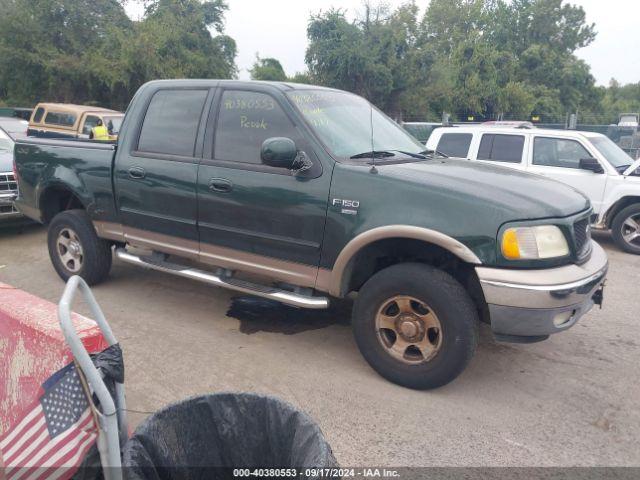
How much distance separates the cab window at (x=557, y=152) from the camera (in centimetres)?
763

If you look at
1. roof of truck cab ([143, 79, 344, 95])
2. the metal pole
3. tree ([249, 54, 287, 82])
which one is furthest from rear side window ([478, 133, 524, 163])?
tree ([249, 54, 287, 82])

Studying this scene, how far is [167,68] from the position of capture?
2402cm

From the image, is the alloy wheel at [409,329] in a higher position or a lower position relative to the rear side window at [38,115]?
lower

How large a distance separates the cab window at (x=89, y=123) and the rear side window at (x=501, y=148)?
29.8ft

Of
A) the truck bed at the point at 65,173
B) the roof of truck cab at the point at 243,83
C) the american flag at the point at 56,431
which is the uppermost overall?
the roof of truck cab at the point at 243,83

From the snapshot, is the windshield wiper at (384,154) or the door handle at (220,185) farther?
the door handle at (220,185)

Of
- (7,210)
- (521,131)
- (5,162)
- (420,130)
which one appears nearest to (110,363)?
(7,210)

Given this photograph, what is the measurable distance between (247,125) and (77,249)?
7.80 ft

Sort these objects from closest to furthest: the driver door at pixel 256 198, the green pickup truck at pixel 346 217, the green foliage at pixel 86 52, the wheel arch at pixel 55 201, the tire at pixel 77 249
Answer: the green pickup truck at pixel 346 217 → the driver door at pixel 256 198 → the tire at pixel 77 249 → the wheel arch at pixel 55 201 → the green foliage at pixel 86 52

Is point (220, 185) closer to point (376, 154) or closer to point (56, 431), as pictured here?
point (376, 154)

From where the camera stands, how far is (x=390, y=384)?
11.3 feet

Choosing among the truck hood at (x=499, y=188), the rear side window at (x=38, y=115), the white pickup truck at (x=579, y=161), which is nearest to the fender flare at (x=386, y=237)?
the truck hood at (x=499, y=188)

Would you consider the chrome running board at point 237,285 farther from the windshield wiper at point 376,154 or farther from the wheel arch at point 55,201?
the windshield wiper at point 376,154

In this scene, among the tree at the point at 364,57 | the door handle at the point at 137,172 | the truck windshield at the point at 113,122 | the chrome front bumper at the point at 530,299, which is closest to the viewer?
the chrome front bumper at the point at 530,299
